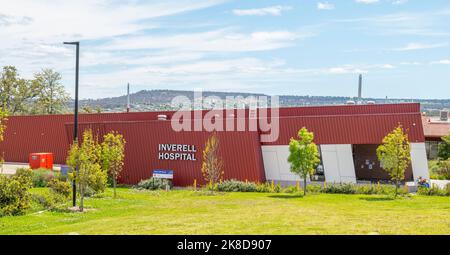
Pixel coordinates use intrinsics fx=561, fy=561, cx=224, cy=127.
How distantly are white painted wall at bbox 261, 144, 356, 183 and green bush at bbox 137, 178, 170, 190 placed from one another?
234 inches

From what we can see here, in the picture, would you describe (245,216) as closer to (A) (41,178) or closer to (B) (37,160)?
(A) (41,178)

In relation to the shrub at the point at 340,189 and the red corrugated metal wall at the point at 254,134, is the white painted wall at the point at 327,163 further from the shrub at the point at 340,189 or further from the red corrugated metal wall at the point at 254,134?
the shrub at the point at 340,189

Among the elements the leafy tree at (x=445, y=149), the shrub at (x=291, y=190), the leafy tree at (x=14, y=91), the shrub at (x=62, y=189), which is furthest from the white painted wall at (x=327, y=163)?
the leafy tree at (x=14, y=91)

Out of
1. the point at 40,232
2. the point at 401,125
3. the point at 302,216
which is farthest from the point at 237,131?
the point at 40,232

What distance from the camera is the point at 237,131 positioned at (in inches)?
Answer: 1259

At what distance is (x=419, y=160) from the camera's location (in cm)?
2952

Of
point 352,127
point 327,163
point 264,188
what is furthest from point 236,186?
point 352,127

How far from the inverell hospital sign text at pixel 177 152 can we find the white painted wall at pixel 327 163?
4.17 metres

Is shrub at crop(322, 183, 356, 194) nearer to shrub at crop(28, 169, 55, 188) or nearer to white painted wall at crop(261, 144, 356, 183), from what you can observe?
white painted wall at crop(261, 144, 356, 183)

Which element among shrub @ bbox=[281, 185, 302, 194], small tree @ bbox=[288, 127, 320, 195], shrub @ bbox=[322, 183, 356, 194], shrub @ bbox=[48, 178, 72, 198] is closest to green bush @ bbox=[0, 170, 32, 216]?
shrub @ bbox=[48, 178, 72, 198]

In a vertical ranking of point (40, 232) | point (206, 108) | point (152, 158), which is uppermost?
point (206, 108)

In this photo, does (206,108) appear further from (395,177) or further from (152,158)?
(395,177)

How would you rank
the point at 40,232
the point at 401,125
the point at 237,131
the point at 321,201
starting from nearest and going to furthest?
the point at 40,232 < the point at 321,201 < the point at 401,125 < the point at 237,131
